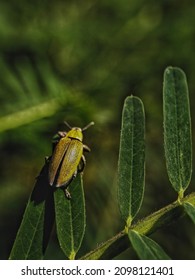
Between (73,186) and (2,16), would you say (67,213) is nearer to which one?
(73,186)

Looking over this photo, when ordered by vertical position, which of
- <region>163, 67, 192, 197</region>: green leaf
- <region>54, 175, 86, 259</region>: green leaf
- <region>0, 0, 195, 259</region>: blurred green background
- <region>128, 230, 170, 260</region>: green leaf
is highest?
<region>0, 0, 195, 259</region>: blurred green background

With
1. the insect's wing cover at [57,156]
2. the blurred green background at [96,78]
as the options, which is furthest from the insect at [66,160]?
the blurred green background at [96,78]

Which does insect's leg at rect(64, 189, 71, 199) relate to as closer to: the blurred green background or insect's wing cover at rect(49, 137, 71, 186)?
insect's wing cover at rect(49, 137, 71, 186)

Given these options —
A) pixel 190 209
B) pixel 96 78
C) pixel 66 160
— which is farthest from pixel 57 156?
pixel 96 78

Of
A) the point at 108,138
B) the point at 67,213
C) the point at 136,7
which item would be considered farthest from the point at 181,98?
the point at 136,7

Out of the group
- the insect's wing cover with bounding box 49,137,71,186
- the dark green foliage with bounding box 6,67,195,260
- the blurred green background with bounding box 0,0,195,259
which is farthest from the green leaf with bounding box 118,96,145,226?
the blurred green background with bounding box 0,0,195,259

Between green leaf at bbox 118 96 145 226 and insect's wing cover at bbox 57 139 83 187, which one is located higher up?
insect's wing cover at bbox 57 139 83 187

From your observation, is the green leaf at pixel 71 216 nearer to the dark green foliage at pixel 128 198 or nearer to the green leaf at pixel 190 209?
the dark green foliage at pixel 128 198
